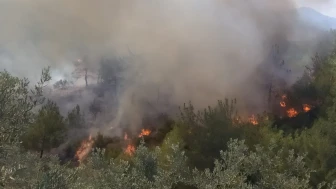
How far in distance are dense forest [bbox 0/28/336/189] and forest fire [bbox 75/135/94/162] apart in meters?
0.11

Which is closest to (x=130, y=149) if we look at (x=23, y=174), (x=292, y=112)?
(x=292, y=112)

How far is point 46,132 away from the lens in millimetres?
16859

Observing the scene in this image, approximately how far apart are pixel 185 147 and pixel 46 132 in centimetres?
762

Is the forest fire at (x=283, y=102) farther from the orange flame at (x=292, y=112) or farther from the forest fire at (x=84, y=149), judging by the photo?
the forest fire at (x=84, y=149)

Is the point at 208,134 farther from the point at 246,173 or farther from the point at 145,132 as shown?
the point at 145,132

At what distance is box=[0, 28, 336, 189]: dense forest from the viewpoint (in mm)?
6090

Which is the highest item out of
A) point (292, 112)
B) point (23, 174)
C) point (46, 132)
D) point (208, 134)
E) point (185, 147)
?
point (292, 112)

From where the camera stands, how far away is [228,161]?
6590mm

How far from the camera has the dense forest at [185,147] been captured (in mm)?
6090

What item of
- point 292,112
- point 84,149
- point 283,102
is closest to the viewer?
point 292,112

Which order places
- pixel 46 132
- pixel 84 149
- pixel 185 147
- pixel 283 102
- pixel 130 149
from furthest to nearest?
pixel 283 102
pixel 84 149
pixel 130 149
pixel 46 132
pixel 185 147

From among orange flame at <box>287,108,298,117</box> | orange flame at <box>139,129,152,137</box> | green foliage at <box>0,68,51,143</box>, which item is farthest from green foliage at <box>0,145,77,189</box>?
orange flame at <box>287,108,298,117</box>

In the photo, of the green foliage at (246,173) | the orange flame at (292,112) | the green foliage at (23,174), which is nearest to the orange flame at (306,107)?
the orange flame at (292,112)

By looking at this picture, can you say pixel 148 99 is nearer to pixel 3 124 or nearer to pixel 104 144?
pixel 104 144
